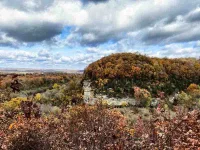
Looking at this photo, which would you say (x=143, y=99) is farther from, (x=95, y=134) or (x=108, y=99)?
(x=95, y=134)

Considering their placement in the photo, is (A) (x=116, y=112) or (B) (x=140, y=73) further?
(B) (x=140, y=73)

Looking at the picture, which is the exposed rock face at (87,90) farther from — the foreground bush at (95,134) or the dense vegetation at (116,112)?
the foreground bush at (95,134)

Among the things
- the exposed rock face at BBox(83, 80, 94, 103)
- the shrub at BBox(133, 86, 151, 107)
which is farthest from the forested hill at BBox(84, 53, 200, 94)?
the shrub at BBox(133, 86, 151, 107)

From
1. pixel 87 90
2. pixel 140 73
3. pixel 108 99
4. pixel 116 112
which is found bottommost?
pixel 108 99

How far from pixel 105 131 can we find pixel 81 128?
1.38 meters

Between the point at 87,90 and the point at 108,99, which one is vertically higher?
the point at 87,90

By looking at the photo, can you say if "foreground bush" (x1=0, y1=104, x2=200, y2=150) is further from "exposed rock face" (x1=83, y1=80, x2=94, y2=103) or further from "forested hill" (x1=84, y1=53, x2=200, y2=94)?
"forested hill" (x1=84, y1=53, x2=200, y2=94)

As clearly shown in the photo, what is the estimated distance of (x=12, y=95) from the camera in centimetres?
2661

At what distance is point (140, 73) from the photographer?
74.2 ft

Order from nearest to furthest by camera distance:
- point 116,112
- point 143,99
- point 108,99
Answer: point 116,112 < point 143,99 < point 108,99

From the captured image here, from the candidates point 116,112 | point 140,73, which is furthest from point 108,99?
point 116,112

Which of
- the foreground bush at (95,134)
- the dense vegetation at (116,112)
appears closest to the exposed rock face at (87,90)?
the dense vegetation at (116,112)

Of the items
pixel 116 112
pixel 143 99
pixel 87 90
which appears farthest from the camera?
pixel 87 90

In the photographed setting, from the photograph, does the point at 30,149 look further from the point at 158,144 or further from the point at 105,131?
the point at 158,144
